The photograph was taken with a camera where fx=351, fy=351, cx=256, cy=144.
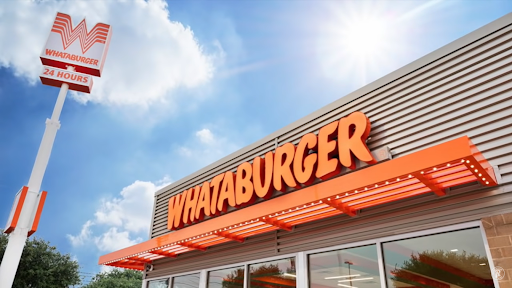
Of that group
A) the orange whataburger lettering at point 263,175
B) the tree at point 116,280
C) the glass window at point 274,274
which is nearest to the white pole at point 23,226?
the orange whataburger lettering at point 263,175

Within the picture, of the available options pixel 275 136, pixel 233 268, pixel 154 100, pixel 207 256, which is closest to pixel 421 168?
pixel 275 136

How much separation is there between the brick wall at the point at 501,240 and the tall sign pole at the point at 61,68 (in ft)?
22.3

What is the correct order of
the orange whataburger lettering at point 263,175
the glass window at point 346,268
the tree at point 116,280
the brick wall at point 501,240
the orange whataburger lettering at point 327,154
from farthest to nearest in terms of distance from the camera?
the tree at point 116,280 → the orange whataburger lettering at point 263,175 → the orange whataburger lettering at point 327,154 → the glass window at point 346,268 → the brick wall at point 501,240

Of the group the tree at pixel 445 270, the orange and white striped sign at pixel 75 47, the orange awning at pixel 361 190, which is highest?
the orange and white striped sign at pixel 75 47

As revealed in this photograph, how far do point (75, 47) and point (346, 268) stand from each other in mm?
7022

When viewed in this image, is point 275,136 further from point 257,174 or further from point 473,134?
point 473,134

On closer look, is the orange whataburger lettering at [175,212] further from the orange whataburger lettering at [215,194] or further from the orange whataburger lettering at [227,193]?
the orange whataburger lettering at [227,193]

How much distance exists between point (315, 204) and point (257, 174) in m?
2.46

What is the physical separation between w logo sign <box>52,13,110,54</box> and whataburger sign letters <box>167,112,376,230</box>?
4299 mm

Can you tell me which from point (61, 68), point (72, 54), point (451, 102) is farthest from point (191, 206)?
point (451, 102)

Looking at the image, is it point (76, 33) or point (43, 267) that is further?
point (43, 267)

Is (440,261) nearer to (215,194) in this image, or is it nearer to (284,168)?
(284,168)

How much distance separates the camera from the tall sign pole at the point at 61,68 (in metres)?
5.99

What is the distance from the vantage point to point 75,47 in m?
7.57
